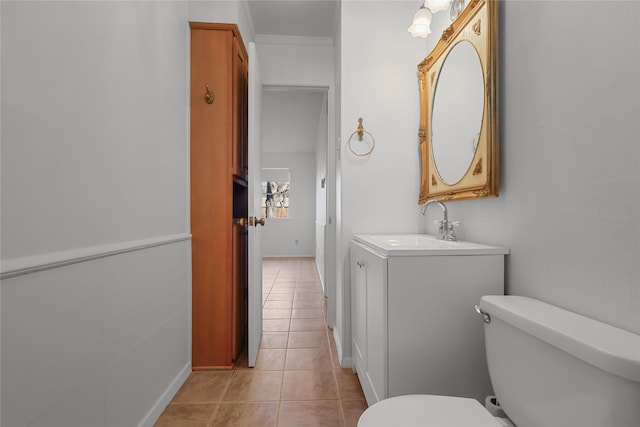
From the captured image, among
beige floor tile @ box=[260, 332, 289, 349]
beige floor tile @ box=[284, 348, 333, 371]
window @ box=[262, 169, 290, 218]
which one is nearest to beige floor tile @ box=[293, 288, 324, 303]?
beige floor tile @ box=[260, 332, 289, 349]

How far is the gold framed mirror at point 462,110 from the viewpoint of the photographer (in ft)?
4.11

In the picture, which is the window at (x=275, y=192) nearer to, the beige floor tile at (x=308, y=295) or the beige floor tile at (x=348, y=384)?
the beige floor tile at (x=308, y=295)

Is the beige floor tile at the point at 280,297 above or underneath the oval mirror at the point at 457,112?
underneath

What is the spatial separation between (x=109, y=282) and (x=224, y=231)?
0.84 m

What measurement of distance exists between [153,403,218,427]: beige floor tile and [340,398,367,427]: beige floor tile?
25.9 inches

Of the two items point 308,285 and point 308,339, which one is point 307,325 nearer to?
point 308,339

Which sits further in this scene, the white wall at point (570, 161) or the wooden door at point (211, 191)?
the wooden door at point (211, 191)

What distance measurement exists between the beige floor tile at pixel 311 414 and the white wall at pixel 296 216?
5213mm

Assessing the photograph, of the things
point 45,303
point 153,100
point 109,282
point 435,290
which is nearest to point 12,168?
point 45,303

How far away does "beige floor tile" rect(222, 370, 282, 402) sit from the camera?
5.42 feet

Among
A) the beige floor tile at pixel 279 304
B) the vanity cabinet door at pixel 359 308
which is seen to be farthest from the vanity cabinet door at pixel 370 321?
the beige floor tile at pixel 279 304

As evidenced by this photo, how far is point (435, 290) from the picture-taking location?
46.6 inches

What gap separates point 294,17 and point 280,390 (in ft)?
8.73

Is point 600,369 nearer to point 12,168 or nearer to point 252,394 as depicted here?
point 12,168
